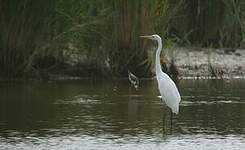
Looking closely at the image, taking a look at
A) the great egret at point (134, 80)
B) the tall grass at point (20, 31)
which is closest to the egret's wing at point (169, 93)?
the great egret at point (134, 80)

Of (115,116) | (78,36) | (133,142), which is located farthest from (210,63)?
(133,142)

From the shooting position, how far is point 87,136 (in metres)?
12.0

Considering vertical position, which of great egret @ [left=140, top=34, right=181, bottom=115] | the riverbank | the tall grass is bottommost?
great egret @ [left=140, top=34, right=181, bottom=115]

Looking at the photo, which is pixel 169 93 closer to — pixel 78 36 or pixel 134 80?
pixel 134 80

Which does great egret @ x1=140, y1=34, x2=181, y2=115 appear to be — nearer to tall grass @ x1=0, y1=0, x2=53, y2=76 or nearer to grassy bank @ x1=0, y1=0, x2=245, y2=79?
grassy bank @ x1=0, y1=0, x2=245, y2=79

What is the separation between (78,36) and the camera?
1962 cm

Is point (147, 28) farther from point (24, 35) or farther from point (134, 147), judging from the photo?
point (134, 147)

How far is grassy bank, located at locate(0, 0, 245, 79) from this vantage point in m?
19.1

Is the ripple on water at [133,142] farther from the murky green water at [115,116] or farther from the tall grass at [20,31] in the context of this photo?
the tall grass at [20,31]

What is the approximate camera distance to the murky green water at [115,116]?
1154cm

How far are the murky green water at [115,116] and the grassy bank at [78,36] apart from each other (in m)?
0.61

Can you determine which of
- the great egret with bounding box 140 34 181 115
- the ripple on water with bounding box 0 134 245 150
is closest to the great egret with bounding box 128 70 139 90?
the great egret with bounding box 140 34 181 115

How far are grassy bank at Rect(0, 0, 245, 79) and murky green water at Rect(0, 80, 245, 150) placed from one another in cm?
61

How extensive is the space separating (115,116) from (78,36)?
594 cm
